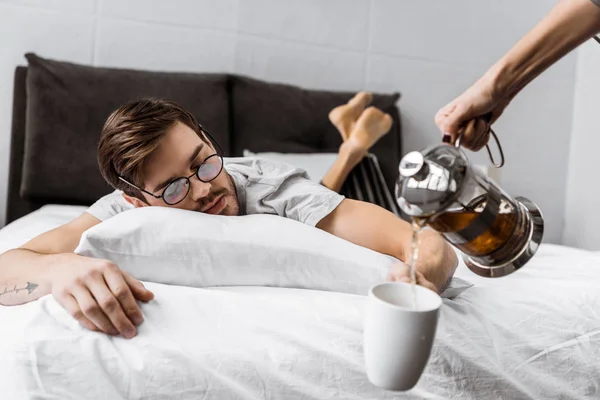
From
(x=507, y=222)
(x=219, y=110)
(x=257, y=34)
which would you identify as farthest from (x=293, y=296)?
(x=257, y=34)

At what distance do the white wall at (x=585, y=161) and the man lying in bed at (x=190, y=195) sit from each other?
199cm

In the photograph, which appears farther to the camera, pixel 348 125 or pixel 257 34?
pixel 257 34

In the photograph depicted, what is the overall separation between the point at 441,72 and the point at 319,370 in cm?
220

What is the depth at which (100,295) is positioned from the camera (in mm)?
942

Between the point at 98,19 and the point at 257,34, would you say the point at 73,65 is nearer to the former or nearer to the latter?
the point at 98,19

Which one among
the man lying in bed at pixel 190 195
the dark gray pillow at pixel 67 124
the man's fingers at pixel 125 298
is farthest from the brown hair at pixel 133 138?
the dark gray pillow at pixel 67 124

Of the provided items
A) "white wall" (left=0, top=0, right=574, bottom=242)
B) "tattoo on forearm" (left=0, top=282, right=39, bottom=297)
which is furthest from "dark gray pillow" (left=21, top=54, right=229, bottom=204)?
"tattoo on forearm" (left=0, top=282, right=39, bottom=297)

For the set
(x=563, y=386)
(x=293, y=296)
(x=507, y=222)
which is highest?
(x=507, y=222)

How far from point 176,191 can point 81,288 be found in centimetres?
34

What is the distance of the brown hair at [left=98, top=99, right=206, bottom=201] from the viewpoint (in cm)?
124

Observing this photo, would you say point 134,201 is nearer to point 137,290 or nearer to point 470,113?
point 137,290

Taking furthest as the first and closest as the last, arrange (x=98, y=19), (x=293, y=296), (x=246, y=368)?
1. (x=98, y=19)
2. (x=293, y=296)
3. (x=246, y=368)

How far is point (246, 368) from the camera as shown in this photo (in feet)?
3.10

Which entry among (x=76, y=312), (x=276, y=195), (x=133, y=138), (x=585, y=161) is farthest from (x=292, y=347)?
(x=585, y=161)
